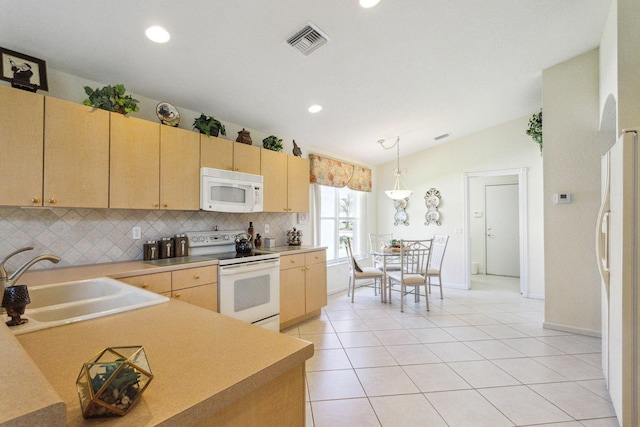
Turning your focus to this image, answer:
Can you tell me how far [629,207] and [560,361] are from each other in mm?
1672

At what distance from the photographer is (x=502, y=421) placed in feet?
6.00

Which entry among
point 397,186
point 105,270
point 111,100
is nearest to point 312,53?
point 111,100

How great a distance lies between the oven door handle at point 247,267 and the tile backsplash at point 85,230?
2.30 ft

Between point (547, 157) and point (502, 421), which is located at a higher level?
point (547, 157)

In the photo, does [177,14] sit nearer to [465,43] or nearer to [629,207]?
[465,43]

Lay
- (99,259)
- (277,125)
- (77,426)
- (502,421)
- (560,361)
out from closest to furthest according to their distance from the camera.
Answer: (77,426)
(502,421)
(99,259)
(560,361)
(277,125)

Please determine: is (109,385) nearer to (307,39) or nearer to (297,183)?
(307,39)

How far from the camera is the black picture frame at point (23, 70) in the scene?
1858mm

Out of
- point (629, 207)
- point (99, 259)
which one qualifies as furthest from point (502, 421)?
point (99, 259)

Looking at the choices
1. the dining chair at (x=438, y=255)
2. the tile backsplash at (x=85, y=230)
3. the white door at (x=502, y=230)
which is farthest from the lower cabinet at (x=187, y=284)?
the white door at (x=502, y=230)

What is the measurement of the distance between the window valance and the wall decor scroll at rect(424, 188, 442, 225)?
1.12m

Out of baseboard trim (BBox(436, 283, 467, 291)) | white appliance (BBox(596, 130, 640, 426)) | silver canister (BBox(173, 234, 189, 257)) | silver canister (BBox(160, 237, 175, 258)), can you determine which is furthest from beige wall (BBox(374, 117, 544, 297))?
silver canister (BBox(160, 237, 175, 258))

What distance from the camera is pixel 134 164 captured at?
2.33 meters

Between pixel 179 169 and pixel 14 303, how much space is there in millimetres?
1754
